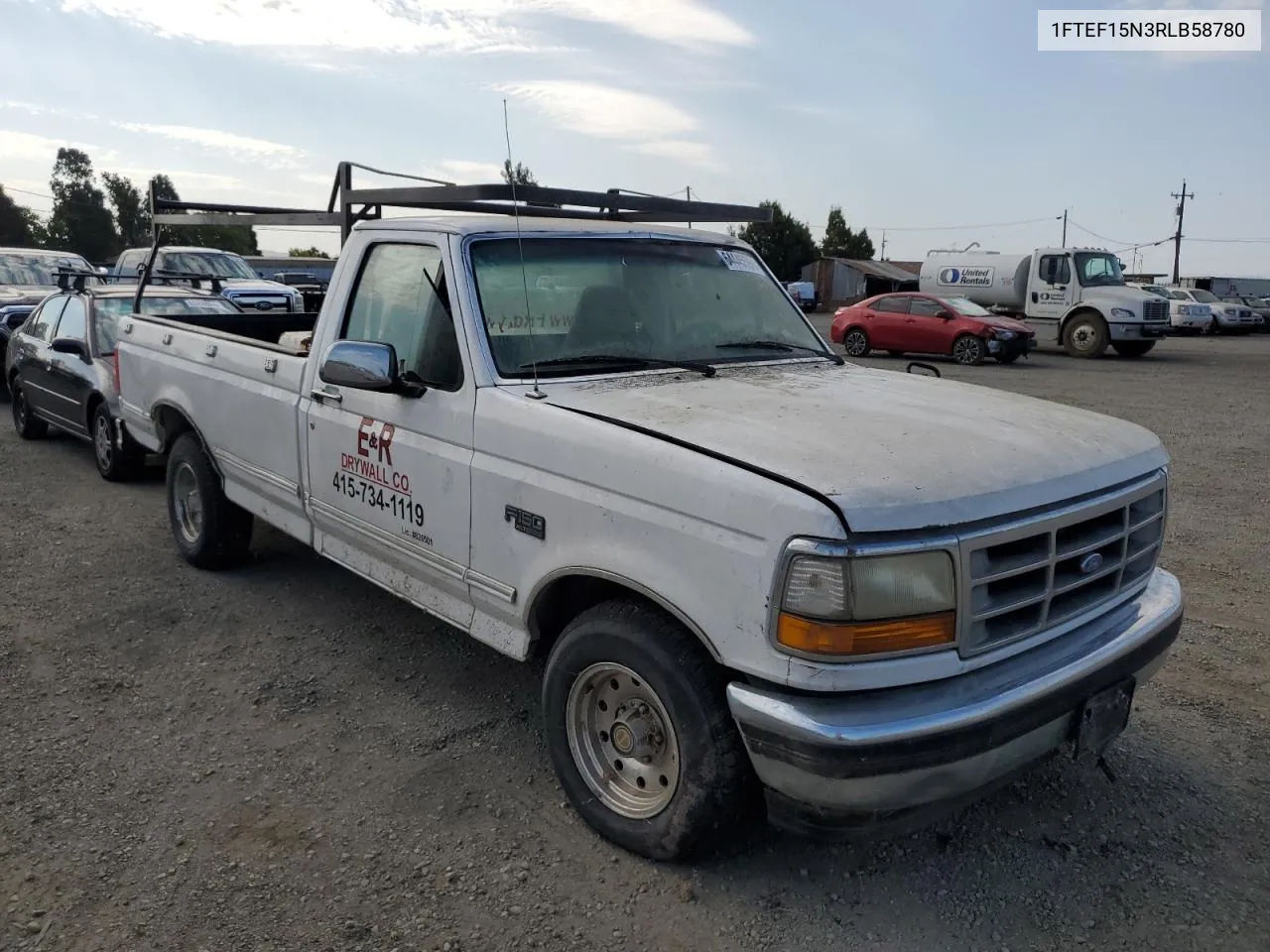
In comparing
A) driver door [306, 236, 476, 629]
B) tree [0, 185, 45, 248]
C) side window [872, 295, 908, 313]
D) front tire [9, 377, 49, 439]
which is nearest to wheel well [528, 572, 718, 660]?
driver door [306, 236, 476, 629]

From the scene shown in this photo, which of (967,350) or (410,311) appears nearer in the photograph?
(410,311)

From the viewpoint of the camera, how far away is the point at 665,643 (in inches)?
107

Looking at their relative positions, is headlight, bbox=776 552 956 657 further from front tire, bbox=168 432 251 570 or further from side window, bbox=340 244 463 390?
front tire, bbox=168 432 251 570

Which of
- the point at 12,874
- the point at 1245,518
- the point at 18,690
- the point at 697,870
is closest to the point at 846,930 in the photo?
the point at 697,870

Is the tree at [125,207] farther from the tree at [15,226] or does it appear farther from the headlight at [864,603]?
the headlight at [864,603]

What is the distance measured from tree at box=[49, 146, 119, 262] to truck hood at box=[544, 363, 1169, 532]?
258ft

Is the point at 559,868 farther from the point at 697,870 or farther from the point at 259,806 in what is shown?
the point at 259,806

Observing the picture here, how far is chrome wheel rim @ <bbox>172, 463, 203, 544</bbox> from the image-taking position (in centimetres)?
565

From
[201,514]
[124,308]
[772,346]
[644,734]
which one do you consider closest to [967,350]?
[124,308]

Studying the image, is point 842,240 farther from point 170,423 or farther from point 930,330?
point 170,423

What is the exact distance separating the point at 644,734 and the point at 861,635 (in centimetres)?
89

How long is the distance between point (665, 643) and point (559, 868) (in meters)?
0.86

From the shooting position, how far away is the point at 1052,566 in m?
2.68

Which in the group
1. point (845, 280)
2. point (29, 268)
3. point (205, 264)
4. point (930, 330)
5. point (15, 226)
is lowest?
point (930, 330)
